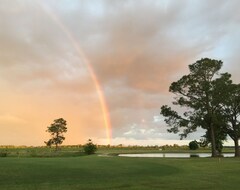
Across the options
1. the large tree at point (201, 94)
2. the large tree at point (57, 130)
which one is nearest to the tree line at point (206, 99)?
the large tree at point (201, 94)

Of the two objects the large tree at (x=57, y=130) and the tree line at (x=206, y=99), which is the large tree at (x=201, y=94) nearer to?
the tree line at (x=206, y=99)

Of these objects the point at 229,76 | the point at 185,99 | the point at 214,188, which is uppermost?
the point at 229,76

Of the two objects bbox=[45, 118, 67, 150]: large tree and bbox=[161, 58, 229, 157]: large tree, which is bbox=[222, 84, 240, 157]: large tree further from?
bbox=[45, 118, 67, 150]: large tree

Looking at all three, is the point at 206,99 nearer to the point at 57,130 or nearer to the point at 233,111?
the point at 233,111

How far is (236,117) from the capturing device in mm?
78812

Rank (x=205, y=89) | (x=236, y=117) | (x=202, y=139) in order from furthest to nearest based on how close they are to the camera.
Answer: (x=202, y=139) → (x=236, y=117) → (x=205, y=89)

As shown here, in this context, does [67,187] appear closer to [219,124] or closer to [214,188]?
[214,188]

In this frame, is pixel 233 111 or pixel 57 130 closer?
pixel 233 111

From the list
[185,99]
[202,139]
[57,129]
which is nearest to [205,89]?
[185,99]

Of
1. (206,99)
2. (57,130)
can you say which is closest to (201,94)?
(206,99)

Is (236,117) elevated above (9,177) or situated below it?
above

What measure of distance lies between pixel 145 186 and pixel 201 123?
2197 inches

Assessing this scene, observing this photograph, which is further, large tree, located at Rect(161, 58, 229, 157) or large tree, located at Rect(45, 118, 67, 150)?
large tree, located at Rect(45, 118, 67, 150)

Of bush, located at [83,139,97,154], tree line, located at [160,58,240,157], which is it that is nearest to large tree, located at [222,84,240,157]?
tree line, located at [160,58,240,157]
